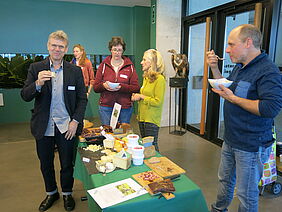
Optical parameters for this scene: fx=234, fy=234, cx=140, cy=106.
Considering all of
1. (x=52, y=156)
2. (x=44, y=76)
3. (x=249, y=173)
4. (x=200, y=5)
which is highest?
(x=200, y=5)

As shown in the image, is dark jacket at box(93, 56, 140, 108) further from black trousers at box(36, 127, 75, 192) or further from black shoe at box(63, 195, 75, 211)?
black shoe at box(63, 195, 75, 211)

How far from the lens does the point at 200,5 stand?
14.4ft

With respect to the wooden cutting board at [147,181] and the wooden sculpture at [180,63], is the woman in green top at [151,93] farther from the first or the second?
the wooden sculpture at [180,63]

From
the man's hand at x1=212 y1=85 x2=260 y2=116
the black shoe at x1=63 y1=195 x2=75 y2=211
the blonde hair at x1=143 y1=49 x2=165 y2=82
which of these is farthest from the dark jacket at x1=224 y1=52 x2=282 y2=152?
the black shoe at x1=63 y1=195 x2=75 y2=211

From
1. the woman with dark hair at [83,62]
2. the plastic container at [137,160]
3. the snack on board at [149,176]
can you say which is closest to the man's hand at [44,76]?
the plastic container at [137,160]

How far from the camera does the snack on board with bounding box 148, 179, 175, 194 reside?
4.12 feet

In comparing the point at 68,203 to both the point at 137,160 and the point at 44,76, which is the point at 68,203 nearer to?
the point at 137,160

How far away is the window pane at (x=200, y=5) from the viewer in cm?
394

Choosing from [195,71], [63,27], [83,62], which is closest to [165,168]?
[83,62]

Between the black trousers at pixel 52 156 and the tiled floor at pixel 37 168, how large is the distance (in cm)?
30

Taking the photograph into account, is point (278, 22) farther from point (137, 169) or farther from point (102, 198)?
point (102, 198)

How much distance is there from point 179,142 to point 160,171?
2721mm

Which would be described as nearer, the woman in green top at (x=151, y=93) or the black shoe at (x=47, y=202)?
the black shoe at (x=47, y=202)

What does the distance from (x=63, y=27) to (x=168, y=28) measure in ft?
8.02
